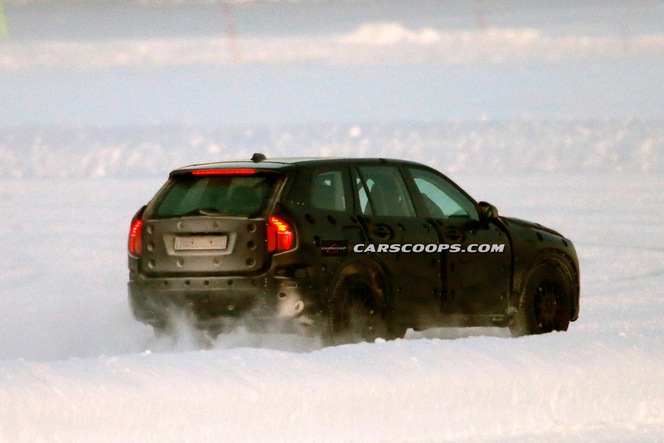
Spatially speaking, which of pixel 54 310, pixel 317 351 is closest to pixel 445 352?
pixel 317 351

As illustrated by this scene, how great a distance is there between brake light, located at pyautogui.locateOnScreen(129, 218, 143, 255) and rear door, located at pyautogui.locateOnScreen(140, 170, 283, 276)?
0.31 ft

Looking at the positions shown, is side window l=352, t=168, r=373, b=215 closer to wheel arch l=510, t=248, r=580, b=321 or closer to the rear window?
the rear window

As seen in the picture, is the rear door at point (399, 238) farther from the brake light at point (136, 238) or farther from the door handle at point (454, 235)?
the brake light at point (136, 238)

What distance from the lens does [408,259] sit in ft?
38.9

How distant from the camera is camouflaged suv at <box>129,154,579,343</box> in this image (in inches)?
432

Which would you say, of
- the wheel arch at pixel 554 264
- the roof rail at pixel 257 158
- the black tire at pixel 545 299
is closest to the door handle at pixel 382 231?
the roof rail at pixel 257 158

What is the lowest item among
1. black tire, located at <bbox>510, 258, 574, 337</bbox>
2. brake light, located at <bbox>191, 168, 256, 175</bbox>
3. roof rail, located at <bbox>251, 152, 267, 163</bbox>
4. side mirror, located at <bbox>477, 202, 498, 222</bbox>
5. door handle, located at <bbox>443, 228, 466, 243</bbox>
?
black tire, located at <bbox>510, 258, 574, 337</bbox>

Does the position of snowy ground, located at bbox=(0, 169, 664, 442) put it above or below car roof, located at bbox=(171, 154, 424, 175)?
below

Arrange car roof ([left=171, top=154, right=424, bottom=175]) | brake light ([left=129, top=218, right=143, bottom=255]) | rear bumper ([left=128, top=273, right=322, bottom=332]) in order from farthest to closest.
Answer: brake light ([left=129, top=218, right=143, bottom=255]), car roof ([left=171, top=154, right=424, bottom=175]), rear bumper ([left=128, top=273, right=322, bottom=332])

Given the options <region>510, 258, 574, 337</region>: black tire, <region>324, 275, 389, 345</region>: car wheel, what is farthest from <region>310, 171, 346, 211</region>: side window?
<region>510, 258, 574, 337</region>: black tire

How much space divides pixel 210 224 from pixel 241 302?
650 millimetres

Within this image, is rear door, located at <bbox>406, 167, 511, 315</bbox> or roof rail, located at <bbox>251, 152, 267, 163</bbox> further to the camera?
rear door, located at <bbox>406, 167, 511, 315</bbox>

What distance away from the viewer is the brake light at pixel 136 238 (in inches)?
455

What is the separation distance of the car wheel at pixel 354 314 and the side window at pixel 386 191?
70cm
